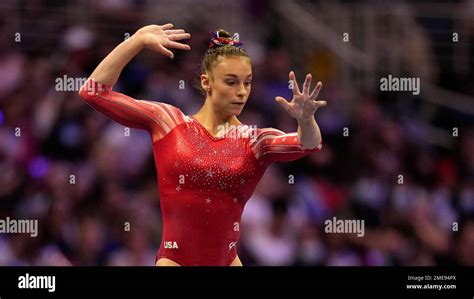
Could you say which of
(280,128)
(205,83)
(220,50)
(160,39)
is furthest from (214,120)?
(280,128)

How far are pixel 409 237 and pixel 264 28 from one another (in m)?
2.27

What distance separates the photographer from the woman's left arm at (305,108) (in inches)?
179

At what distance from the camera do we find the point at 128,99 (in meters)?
4.95

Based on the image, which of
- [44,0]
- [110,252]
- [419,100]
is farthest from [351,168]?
[44,0]

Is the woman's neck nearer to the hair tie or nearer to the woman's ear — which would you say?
the woman's ear

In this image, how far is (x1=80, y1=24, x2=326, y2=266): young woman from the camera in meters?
4.84

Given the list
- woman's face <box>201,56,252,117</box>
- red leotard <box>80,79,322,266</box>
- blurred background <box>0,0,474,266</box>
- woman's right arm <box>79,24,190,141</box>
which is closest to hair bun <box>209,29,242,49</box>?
woman's face <box>201,56,252,117</box>

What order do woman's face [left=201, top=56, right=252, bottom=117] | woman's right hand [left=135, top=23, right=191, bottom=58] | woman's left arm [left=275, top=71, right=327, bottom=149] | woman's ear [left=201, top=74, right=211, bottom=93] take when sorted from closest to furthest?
1. woman's left arm [left=275, top=71, right=327, bottom=149]
2. woman's right hand [left=135, top=23, right=191, bottom=58]
3. woman's face [left=201, top=56, right=252, bottom=117]
4. woman's ear [left=201, top=74, right=211, bottom=93]

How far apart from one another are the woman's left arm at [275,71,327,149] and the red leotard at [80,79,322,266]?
12cm

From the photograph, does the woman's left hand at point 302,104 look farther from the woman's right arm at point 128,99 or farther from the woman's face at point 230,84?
the woman's right arm at point 128,99

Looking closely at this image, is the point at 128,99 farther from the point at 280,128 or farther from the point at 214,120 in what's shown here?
the point at 280,128

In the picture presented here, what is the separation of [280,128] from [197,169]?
3.09 metres

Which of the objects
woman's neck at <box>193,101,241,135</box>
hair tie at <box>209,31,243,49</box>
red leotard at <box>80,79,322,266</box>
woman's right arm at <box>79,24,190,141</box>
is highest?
hair tie at <box>209,31,243,49</box>

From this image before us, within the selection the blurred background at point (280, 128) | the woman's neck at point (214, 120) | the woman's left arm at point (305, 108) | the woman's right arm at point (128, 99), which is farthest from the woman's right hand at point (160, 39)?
the blurred background at point (280, 128)
